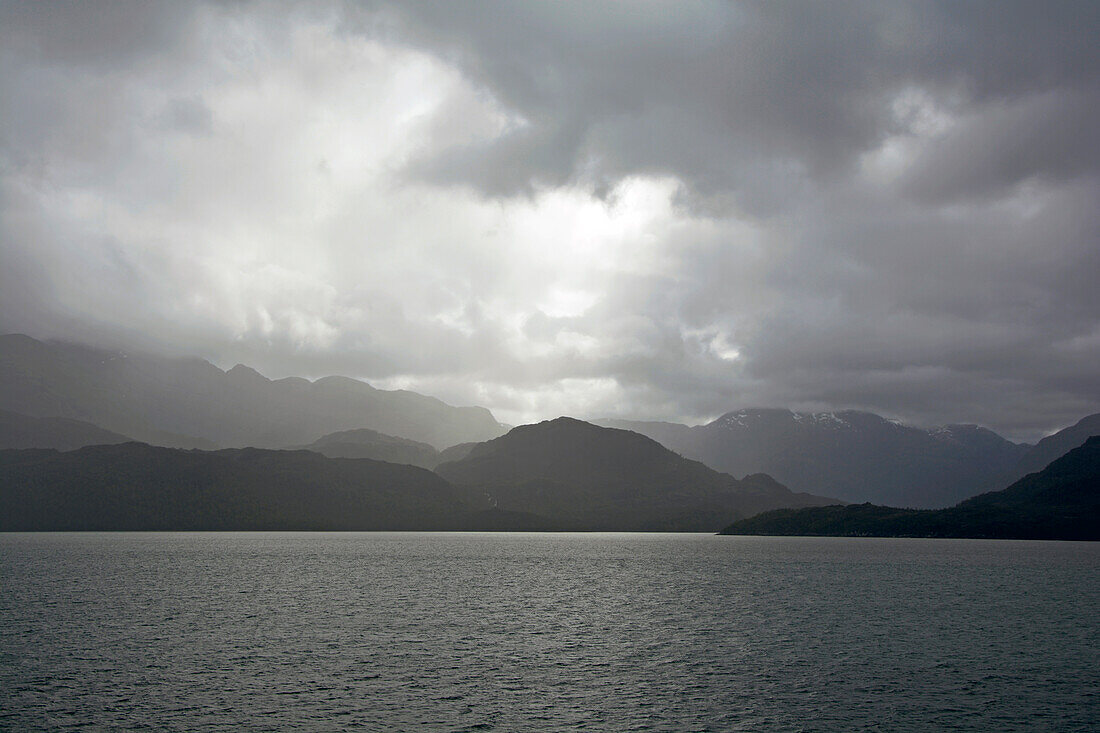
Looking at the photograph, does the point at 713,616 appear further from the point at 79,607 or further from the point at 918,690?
the point at 79,607

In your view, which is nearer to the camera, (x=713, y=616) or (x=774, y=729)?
(x=774, y=729)

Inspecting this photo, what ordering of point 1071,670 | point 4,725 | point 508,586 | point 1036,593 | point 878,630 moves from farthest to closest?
point 508,586 → point 1036,593 → point 878,630 → point 1071,670 → point 4,725

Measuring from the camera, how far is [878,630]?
4291 inches

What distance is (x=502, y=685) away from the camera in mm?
71750

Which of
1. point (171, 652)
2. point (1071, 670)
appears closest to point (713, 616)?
point (1071, 670)

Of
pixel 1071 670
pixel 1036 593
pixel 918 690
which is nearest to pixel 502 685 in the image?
pixel 918 690

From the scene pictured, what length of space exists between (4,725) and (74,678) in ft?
56.5

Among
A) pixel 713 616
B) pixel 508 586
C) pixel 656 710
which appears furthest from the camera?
pixel 508 586

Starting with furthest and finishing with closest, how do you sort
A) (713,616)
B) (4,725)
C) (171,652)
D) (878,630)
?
(713,616)
(878,630)
(171,652)
(4,725)

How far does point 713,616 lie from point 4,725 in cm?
9589

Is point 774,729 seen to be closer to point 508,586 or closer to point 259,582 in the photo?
point 508,586

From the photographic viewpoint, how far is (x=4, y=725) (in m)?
56.1

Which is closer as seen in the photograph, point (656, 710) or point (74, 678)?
point (656, 710)

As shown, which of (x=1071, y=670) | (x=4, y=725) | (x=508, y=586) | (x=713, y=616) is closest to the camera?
(x=4, y=725)
